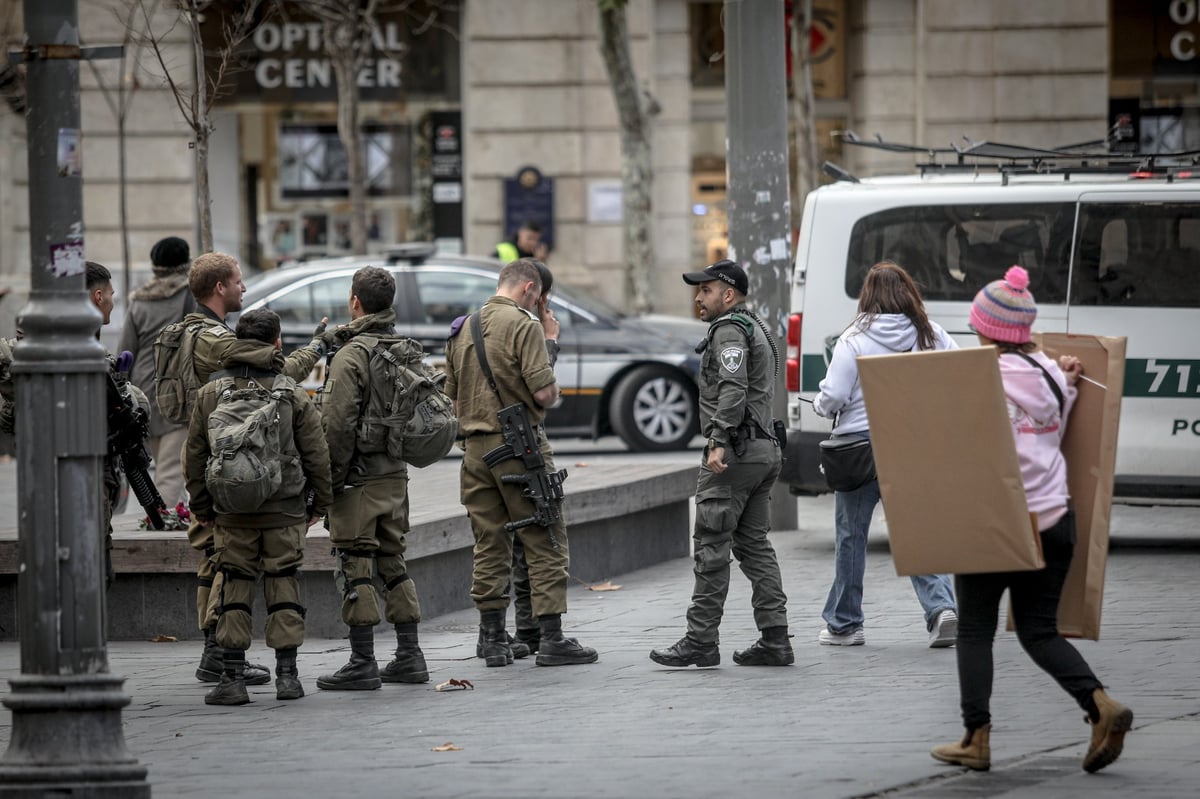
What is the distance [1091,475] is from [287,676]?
3.21 m

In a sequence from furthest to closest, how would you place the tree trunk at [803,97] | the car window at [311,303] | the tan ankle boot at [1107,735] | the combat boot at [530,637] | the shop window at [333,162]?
the shop window at [333,162] < the tree trunk at [803,97] < the car window at [311,303] < the combat boot at [530,637] < the tan ankle boot at [1107,735]

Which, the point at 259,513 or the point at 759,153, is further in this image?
the point at 759,153

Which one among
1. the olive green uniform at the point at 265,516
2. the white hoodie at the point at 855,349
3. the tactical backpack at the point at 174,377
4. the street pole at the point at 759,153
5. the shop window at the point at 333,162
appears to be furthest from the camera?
A: the shop window at the point at 333,162

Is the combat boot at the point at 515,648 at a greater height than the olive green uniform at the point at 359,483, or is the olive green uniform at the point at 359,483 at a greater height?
the olive green uniform at the point at 359,483

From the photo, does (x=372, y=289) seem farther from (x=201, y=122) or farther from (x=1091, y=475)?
(x=201, y=122)

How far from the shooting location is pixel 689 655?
7684 mm

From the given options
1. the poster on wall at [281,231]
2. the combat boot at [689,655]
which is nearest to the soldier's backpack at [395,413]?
the combat boot at [689,655]

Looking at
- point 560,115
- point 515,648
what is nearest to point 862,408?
point 515,648

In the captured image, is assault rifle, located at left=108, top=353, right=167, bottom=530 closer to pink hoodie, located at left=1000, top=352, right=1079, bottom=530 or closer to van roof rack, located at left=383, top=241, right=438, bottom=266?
pink hoodie, located at left=1000, top=352, right=1079, bottom=530

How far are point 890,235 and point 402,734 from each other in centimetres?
553

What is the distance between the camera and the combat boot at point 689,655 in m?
7.69

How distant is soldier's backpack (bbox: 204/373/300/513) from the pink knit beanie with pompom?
2.66m

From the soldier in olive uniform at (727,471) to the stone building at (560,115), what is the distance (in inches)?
594

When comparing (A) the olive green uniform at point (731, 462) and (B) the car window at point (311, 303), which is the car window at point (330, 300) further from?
(A) the olive green uniform at point (731, 462)
